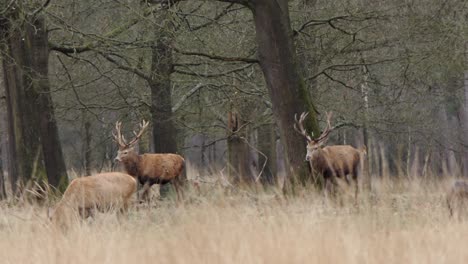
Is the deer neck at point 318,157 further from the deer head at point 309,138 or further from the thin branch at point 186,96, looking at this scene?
the thin branch at point 186,96

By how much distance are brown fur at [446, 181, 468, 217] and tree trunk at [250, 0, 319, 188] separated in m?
4.31

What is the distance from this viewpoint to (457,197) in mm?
8523

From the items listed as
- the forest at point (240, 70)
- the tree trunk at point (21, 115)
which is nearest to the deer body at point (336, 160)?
the forest at point (240, 70)

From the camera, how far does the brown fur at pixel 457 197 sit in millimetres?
8246

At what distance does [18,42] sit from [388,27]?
6.81m

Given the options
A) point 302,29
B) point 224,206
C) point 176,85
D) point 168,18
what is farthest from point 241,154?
point 224,206

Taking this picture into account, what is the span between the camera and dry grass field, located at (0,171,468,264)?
20.7 feet

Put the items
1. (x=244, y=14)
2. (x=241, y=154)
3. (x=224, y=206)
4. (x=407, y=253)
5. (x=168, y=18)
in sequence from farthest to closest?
(x=241, y=154) < (x=244, y=14) < (x=168, y=18) < (x=224, y=206) < (x=407, y=253)

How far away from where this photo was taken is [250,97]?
17812mm

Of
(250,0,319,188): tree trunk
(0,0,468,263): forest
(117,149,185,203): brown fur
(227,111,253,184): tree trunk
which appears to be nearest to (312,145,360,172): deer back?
(0,0,468,263): forest

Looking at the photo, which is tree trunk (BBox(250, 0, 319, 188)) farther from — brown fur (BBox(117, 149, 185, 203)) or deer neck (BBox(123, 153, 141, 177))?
deer neck (BBox(123, 153, 141, 177))

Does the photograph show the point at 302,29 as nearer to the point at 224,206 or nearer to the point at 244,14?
the point at 244,14

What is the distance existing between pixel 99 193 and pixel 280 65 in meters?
3.63

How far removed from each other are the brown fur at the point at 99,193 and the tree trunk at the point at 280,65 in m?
2.69
